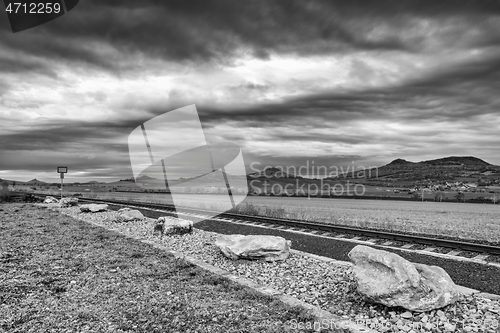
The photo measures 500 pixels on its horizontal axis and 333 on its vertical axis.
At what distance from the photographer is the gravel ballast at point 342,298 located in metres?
5.59

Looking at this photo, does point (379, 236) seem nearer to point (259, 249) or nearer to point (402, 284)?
point (259, 249)

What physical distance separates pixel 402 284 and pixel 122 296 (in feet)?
17.7

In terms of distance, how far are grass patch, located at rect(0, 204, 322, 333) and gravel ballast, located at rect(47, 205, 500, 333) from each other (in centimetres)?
87

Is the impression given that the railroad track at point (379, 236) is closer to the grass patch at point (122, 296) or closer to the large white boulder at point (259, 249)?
the large white boulder at point (259, 249)

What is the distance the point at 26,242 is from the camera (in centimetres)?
1280

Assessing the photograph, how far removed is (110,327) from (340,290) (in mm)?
4509

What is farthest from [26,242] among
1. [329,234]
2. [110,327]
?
[329,234]

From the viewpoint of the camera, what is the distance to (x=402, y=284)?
19.7 feet

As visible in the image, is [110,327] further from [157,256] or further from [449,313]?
[449,313]

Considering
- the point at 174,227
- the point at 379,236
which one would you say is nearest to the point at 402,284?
the point at 379,236

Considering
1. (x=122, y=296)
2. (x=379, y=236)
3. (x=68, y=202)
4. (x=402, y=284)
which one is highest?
(x=402, y=284)

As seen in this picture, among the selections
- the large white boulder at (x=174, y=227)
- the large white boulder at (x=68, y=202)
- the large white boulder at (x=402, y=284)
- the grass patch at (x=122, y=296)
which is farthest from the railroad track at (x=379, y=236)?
the large white boulder at (x=68, y=202)

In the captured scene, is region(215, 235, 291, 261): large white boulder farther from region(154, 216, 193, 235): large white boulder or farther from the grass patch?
region(154, 216, 193, 235): large white boulder

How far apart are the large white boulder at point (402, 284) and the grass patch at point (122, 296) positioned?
55.7 inches
